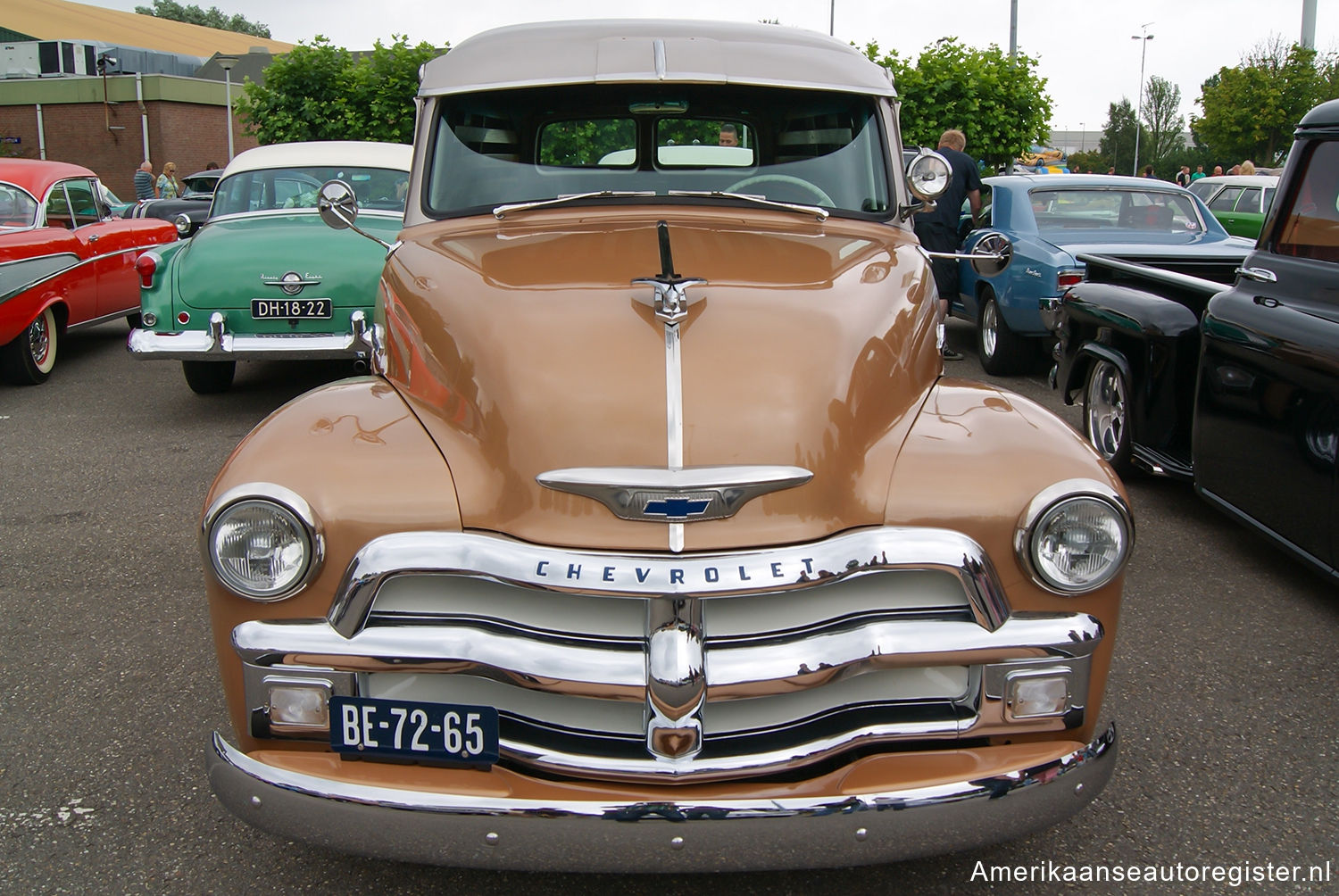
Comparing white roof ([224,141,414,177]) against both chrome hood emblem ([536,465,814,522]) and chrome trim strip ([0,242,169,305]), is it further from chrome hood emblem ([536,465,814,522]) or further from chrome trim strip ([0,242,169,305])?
chrome hood emblem ([536,465,814,522])

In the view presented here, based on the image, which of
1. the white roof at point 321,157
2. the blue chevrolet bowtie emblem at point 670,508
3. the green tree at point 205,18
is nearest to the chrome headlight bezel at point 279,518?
the blue chevrolet bowtie emblem at point 670,508

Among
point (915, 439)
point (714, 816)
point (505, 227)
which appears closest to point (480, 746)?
point (714, 816)

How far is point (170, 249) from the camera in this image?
7.80m

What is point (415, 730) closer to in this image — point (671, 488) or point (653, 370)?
point (671, 488)

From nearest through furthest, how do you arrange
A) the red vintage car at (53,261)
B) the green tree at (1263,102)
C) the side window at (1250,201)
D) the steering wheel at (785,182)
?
the steering wheel at (785,182)
the red vintage car at (53,261)
the side window at (1250,201)
the green tree at (1263,102)

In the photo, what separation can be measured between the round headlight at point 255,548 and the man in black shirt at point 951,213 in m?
7.83

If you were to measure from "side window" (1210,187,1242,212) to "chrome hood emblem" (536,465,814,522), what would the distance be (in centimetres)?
1415

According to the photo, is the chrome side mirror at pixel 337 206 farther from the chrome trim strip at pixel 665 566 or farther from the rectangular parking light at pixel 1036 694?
the rectangular parking light at pixel 1036 694

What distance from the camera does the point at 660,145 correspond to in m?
3.73

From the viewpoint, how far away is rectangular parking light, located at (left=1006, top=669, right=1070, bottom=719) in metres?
2.28

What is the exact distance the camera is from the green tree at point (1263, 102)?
1158 inches

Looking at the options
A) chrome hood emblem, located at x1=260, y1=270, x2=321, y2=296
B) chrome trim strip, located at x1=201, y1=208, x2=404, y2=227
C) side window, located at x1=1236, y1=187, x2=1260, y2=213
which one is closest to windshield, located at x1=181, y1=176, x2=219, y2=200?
chrome trim strip, located at x1=201, y1=208, x2=404, y2=227

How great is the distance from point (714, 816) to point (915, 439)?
948 millimetres

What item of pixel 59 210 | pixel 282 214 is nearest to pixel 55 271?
pixel 59 210
